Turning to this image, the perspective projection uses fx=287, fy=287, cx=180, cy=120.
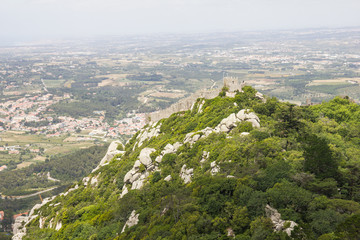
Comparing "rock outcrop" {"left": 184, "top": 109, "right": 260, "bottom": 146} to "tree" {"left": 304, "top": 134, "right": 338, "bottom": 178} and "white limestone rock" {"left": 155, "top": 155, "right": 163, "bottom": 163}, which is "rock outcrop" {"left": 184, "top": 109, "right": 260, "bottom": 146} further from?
"tree" {"left": 304, "top": 134, "right": 338, "bottom": 178}

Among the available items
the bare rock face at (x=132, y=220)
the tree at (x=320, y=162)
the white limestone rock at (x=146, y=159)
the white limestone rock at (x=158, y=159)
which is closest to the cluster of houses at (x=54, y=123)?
the white limestone rock at (x=146, y=159)

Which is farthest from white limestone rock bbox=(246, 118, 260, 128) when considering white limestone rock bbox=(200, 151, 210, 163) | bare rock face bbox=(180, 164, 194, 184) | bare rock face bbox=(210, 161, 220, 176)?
bare rock face bbox=(180, 164, 194, 184)

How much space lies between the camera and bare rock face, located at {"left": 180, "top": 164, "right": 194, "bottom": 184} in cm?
2420

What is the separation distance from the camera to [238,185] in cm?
1734

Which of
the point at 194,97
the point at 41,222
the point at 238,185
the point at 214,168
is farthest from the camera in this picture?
the point at 194,97

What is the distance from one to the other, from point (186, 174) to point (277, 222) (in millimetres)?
11619

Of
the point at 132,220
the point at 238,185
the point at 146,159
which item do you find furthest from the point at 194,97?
the point at 238,185

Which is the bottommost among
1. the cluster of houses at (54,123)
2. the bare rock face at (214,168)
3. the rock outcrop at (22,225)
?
the cluster of houses at (54,123)

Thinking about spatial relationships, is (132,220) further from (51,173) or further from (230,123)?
(51,173)

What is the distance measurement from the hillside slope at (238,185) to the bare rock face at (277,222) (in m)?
0.05

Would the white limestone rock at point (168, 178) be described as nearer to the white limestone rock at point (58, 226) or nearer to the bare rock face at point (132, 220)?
the bare rock face at point (132, 220)

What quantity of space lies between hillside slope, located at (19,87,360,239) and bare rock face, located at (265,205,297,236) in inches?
1.9

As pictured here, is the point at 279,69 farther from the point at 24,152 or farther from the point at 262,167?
the point at 262,167

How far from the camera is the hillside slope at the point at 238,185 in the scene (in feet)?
47.1
